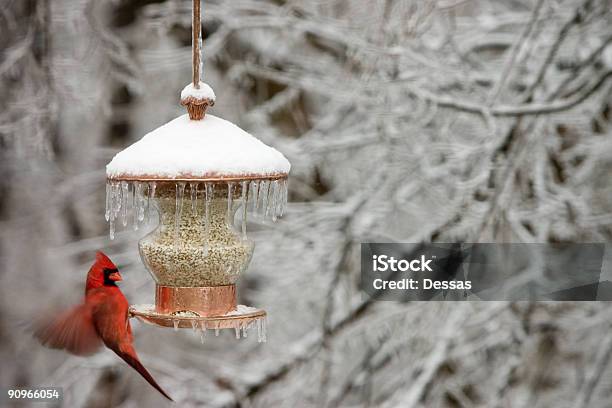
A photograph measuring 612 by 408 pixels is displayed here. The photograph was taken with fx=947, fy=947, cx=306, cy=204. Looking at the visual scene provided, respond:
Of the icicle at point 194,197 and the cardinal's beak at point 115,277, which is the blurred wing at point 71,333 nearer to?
the cardinal's beak at point 115,277

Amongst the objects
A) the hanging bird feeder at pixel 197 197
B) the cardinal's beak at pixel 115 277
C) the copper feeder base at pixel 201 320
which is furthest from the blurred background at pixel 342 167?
the copper feeder base at pixel 201 320

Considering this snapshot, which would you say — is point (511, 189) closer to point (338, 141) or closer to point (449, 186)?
point (449, 186)

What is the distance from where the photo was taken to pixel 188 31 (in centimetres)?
396

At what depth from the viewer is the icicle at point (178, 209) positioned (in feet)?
7.26

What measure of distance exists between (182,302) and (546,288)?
2161 millimetres

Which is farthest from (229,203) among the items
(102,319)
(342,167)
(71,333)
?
(71,333)

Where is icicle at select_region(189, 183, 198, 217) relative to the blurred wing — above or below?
above

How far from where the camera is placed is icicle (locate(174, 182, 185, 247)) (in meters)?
2.21

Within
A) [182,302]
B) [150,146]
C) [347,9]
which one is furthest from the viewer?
[347,9]

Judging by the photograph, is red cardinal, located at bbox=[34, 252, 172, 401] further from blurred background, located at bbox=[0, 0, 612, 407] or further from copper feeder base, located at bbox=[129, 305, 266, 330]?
copper feeder base, located at bbox=[129, 305, 266, 330]

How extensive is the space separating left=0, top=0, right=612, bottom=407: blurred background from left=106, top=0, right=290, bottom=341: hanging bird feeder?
1623mm

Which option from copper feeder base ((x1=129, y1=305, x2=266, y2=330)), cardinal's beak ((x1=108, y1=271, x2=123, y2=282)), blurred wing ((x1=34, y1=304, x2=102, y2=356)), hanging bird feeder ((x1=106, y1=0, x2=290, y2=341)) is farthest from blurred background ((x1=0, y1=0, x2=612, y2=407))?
copper feeder base ((x1=129, y1=305, x2=266, y2=330))

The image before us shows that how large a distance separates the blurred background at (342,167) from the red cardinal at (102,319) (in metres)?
0.15

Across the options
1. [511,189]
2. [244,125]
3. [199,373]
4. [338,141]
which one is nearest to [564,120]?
[511,189]
